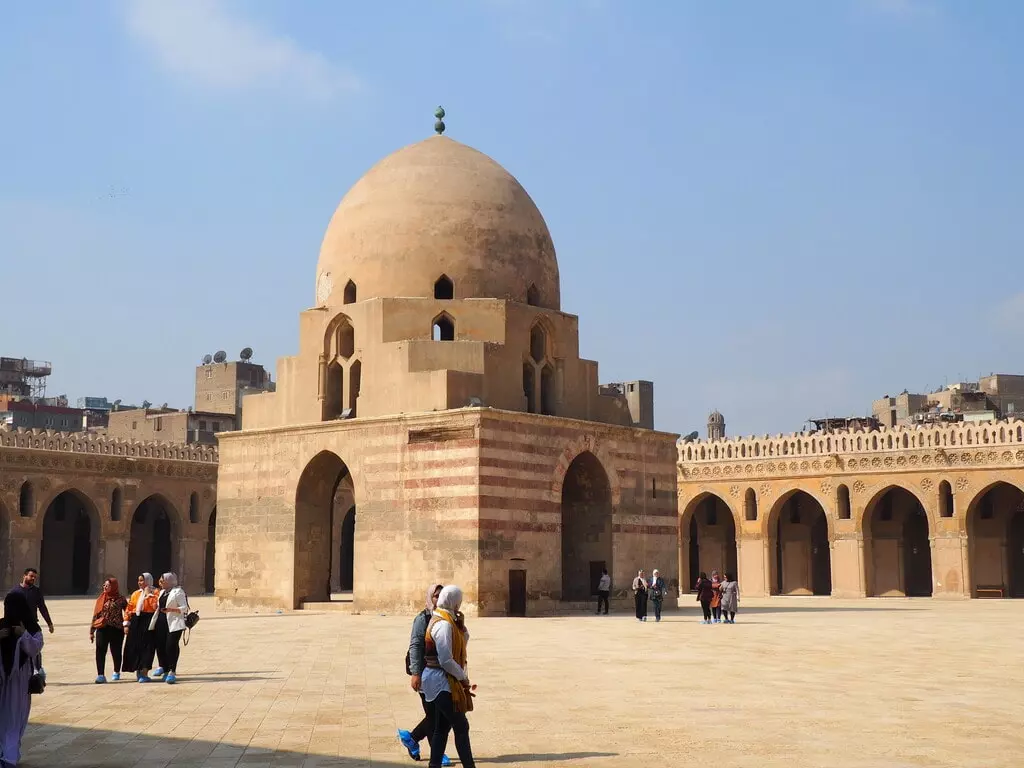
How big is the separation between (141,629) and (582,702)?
4.41m

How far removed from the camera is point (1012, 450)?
31297mm

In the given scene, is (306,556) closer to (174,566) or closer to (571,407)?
(571,407)

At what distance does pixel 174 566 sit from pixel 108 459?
3.75m

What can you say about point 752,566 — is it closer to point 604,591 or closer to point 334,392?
point 604,591

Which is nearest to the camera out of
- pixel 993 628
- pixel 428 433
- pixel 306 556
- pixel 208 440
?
pixel 993 628

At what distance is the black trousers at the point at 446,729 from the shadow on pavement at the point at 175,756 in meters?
0.50

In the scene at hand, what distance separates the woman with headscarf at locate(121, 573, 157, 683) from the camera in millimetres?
11852

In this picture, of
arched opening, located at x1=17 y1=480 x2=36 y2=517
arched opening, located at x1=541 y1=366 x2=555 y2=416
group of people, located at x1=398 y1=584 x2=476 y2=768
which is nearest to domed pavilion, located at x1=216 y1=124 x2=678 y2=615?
arched opening, located at x1=541 y1=366 x2=555 y2=416

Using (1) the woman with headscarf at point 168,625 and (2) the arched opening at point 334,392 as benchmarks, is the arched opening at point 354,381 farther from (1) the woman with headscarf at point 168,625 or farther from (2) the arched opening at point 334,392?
(1) the woman with headscarf at point 168,625

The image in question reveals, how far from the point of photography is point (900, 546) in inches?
1406

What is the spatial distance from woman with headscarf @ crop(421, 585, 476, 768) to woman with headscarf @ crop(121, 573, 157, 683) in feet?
17.8

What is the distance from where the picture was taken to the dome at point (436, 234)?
2466 centimetres

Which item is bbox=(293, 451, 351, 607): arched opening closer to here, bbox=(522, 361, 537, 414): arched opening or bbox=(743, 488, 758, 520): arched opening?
bbox=(522, 361, 537, 414): arched opening

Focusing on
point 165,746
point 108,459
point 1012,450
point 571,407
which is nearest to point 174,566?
point 108,459
